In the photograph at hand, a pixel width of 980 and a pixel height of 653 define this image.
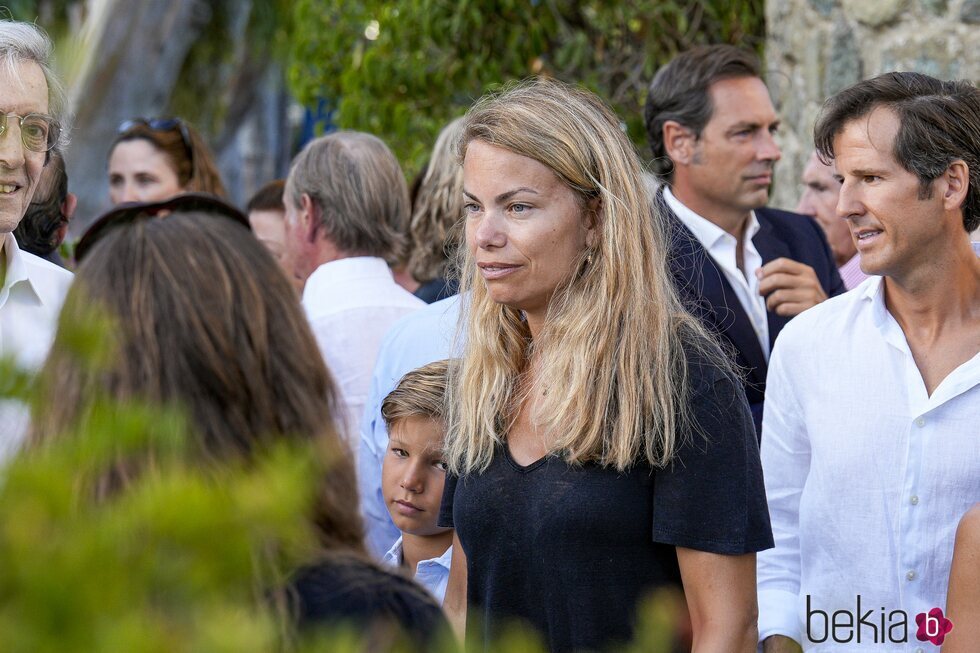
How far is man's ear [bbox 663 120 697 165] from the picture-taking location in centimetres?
418

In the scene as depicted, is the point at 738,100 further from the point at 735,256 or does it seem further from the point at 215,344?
the point at 215,344

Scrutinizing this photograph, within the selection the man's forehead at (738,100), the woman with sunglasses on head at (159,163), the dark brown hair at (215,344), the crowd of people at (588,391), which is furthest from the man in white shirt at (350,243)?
the dark brown hair at (215,344)

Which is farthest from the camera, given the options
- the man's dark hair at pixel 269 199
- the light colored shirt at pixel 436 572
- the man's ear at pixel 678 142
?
the man's dark hair at pixel 269 199

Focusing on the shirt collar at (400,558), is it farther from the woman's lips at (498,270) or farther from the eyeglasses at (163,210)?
the eyeglasses at (163,210)

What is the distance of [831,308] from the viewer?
9.25 ft

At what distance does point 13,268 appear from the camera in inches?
116

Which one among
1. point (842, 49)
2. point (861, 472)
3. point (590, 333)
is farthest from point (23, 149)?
point (842, 49)

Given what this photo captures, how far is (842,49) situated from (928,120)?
2774 mm

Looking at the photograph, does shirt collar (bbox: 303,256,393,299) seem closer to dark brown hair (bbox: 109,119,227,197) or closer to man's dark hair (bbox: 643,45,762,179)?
man's dark hair (bbox: 643,45,762,179)

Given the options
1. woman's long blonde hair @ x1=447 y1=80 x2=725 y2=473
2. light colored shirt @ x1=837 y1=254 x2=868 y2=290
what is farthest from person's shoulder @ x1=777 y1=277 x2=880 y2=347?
light colored shirt @ x1=837 y1=254 x2=868 y2=290

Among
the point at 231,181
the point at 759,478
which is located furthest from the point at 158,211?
the point at 231,181

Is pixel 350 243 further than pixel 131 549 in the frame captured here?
Yes

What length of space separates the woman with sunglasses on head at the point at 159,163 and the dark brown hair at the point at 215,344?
3.62m

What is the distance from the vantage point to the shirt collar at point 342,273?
394cm
